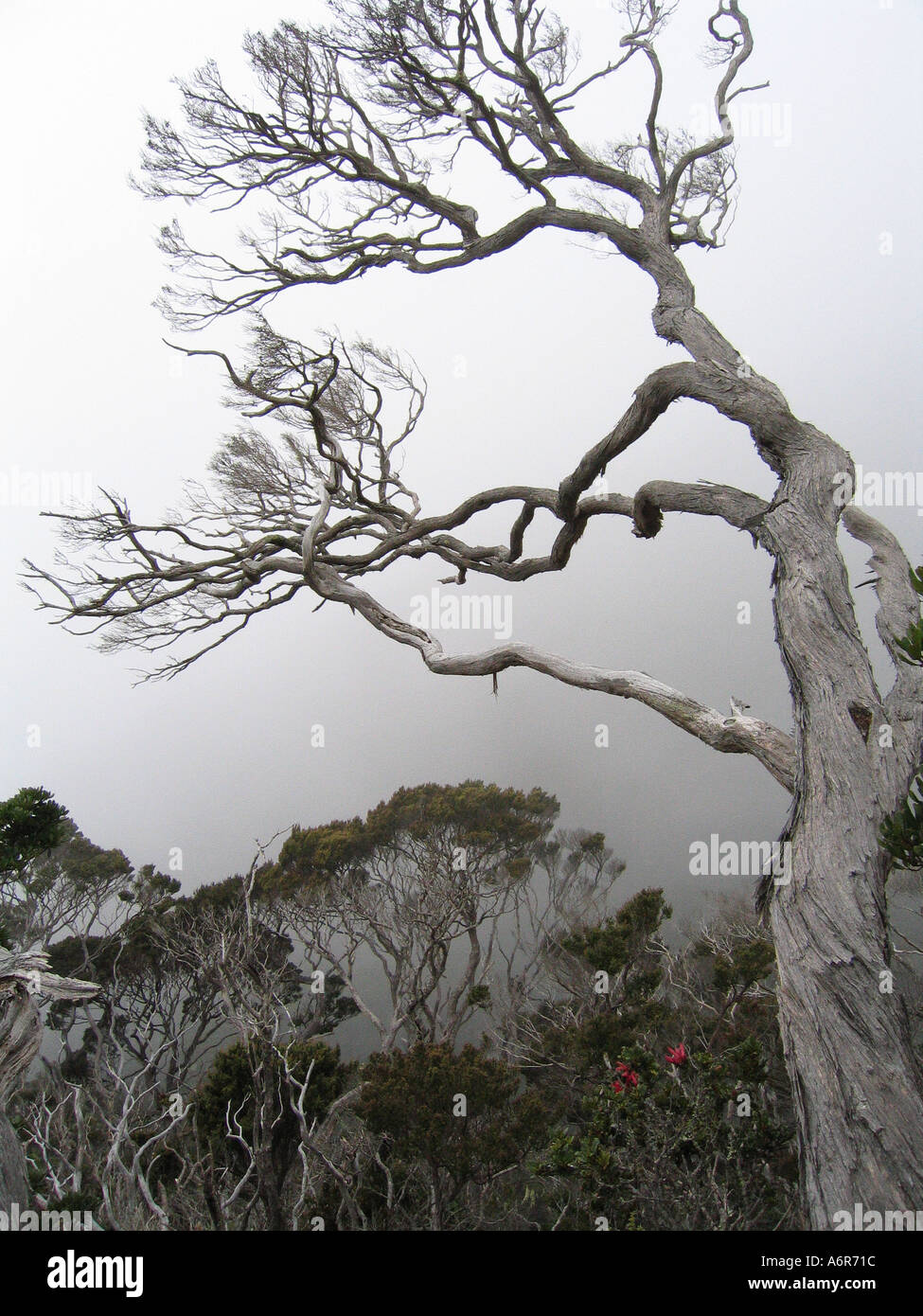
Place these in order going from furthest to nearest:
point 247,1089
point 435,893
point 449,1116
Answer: point 435,893, point 247,1089, point 449,1116

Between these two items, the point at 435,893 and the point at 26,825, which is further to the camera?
the point at 435,893

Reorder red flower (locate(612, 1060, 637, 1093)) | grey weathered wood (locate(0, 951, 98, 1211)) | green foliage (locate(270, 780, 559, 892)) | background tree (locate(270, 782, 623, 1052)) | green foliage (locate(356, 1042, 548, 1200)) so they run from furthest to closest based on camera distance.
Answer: green foliage (locate(270, 780, 559, 892)), background tree (locate(270, 782, 623, 1052)), green foliage (locate(356, 1042, 548, 1200)), red flower (locate(612, 1060, 637, 1093)), grey weathered wood (locate(0, 951, 98, 1211))

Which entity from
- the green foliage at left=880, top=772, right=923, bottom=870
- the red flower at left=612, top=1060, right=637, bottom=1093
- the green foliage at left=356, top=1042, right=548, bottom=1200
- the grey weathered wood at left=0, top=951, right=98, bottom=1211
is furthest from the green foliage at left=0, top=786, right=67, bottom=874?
the green foliage at left=880, top=772, right=923, bottom=870

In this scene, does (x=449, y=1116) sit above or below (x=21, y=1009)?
below

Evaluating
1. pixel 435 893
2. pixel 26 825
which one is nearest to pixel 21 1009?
pixel 26 825

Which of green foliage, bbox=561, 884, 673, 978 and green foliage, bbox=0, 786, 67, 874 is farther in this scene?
green foliage, bbox=561, 884, 673, 978

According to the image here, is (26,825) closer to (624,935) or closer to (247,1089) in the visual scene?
(247,1089)

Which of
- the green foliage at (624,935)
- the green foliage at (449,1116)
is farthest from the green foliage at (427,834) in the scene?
the green foliage at (449,1116)

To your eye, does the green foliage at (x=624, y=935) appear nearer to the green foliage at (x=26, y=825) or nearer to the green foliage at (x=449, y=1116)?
the green foliage at (x=449, y=1116)

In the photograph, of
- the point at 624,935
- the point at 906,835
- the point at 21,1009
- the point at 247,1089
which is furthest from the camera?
the point at 624,935

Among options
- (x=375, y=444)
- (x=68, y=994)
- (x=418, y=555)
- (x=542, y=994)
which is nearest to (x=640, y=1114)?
(x=68, y=994)

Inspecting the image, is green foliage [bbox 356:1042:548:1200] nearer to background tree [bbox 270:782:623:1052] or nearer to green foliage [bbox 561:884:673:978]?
green foliage [bbox 561:884:673:978]

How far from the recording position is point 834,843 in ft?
6.55
